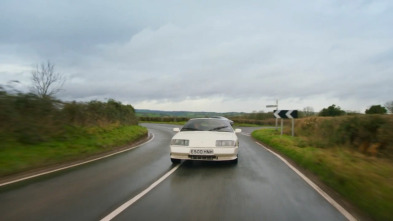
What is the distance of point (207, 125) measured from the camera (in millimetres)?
10336

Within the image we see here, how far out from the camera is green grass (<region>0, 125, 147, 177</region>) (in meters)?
8.43

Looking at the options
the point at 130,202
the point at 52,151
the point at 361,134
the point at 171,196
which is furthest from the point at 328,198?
the point at 52,151

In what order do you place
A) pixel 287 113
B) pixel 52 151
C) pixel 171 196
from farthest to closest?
pixel 287 113 → pixel 52 151 → pixel 171 196

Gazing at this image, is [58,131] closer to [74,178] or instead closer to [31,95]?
[31,95]

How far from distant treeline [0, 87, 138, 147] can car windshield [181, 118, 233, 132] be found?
6.35m

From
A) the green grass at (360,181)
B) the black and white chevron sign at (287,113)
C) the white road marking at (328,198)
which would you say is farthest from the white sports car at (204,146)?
the black and white chevron sign at (287,113)

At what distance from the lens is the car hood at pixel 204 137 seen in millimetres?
8633

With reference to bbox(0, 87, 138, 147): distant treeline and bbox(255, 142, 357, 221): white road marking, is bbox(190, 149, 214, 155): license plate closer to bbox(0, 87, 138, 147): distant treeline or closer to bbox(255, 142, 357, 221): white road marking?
bbox(255, 142, 357, 221): white road marking

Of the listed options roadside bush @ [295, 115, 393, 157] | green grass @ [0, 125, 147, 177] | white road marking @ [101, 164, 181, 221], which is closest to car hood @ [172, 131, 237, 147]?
white road marking @ [101, 164, 181, 221]

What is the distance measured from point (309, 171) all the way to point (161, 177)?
434 cm

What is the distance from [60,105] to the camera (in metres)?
14.8

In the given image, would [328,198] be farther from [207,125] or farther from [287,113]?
[287,113]

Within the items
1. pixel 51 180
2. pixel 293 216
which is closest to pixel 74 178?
pixel 51 180

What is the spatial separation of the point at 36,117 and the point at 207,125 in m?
7.74
